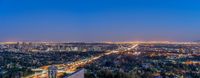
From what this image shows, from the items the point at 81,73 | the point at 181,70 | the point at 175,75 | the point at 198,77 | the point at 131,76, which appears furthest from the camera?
the point at 181,70

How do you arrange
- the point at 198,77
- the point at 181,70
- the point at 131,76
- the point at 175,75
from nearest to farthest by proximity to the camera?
the point at 131,76 < the point at 198,77 < the point at 175,75 < the point at 181,70

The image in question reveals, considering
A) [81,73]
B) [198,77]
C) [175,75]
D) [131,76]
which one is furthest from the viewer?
[175,75]

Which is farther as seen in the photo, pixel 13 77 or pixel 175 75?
pixel 175 75

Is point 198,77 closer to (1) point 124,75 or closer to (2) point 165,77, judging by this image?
(2) point 165,77

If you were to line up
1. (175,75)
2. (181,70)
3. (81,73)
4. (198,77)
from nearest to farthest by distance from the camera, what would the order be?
(81,73)
(198,77)
(175,75)
(181,70)

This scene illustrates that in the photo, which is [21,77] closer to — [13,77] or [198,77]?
[13,77]

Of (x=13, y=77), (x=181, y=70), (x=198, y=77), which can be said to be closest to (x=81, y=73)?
(x=13, y=77)

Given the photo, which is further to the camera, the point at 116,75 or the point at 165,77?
the point at 165,77

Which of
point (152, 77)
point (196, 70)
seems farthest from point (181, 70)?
point (152, 77)

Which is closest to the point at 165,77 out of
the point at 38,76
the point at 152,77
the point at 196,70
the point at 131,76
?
the point at 152,77
